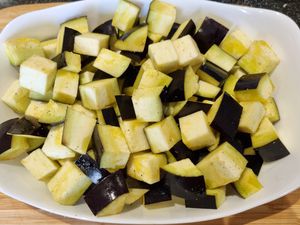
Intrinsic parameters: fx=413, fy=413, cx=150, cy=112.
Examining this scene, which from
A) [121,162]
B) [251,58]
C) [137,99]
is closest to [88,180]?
[121,162]

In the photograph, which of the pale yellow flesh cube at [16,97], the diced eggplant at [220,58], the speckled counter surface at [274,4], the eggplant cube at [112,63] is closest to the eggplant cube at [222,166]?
the diced eggplant at [220,58]

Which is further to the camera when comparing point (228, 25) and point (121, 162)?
point (228, 25)

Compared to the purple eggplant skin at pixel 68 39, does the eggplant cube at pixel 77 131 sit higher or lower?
lower

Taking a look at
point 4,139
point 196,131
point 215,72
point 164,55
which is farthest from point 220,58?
point 4,139

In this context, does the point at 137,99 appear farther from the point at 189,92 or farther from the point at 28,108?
the point at 28,108

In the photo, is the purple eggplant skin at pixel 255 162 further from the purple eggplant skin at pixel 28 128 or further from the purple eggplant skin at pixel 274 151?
the purple eggplant skin at pixel 28 128

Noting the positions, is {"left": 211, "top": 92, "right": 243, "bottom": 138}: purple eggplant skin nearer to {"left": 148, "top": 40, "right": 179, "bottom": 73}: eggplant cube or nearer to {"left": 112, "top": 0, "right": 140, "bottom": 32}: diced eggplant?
{"left": 148, "top": 40, "right": 179, "bottom": 73}: eggplant cube

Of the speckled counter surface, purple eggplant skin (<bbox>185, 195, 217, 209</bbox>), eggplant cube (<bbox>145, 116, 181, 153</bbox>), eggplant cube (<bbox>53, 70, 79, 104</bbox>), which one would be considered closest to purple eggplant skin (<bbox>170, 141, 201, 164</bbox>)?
eggplant cube (<bbox>145, 116, 181, 153</bbox>)
